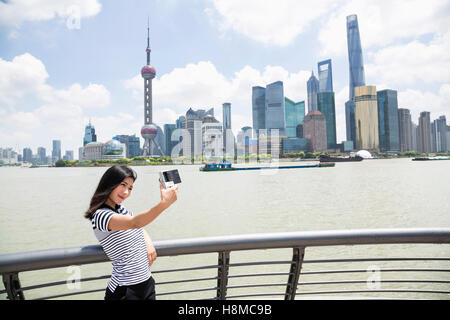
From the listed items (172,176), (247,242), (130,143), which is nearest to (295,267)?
(247,242)

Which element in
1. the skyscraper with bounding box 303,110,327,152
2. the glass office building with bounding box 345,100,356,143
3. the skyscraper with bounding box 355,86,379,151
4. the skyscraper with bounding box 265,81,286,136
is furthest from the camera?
the skyscraper with bounding box 265,81,286,136

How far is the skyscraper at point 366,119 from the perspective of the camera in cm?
7862

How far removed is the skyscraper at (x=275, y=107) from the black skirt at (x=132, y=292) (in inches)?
4009

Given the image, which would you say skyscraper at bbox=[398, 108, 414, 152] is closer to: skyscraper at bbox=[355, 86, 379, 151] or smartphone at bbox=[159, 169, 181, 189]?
skyscraper at bbox=[355, 86, 379, 151]

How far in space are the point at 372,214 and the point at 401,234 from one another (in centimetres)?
1341

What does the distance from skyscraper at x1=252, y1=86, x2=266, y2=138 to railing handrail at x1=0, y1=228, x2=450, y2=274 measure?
360ft

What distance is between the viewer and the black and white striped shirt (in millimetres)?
1224

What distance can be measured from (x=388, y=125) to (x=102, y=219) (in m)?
86.0

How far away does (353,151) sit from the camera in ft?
282

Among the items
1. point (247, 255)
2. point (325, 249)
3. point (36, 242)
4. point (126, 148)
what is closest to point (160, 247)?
point (247, 255)

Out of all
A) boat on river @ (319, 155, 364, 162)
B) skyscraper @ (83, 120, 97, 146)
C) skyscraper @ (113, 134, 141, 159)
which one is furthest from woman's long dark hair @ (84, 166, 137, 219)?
boat on river @ (319, 155, 364, 162)

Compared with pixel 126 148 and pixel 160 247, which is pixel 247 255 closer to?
pixel 160 247

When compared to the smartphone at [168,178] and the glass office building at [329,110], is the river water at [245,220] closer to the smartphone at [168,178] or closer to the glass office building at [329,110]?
the smartphone at [168,178]

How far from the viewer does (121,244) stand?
1250 millimetres
